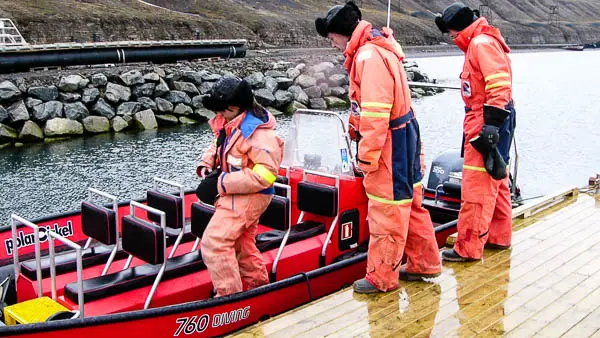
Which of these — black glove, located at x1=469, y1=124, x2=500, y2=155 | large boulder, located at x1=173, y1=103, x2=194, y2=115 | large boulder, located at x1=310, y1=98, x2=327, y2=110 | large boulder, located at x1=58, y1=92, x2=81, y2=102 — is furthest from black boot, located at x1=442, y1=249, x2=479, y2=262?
large boulder, located at x1=310, y1=98, x2=327, y2=110

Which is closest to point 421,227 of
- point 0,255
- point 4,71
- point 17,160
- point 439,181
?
point 439,181

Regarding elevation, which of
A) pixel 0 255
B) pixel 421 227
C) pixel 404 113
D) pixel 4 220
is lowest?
pixel 4 220

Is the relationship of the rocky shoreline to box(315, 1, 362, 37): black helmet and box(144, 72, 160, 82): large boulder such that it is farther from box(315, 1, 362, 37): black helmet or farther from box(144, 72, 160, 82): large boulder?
box(315, 1, 362, 37): black helmet

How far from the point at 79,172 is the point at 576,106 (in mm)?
20117

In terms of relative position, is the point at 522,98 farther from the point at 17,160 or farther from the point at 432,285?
the point at 432,285

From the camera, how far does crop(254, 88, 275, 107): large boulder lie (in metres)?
22.4

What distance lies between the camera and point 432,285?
14.4 feet

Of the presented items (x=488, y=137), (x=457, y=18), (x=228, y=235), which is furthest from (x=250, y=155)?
(x=457, y=18)

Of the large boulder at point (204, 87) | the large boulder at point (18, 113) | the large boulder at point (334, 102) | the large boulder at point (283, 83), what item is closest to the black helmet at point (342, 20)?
Answer: the large boulder at point (18, 113)

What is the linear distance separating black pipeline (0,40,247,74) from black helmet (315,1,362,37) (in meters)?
18.6

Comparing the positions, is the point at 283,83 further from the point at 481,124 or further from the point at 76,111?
the point at 481,124

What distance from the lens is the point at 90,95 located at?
61.0 ft

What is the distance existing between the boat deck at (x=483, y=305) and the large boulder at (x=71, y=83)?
52.3 feet

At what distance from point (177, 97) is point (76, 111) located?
3.53 meters
